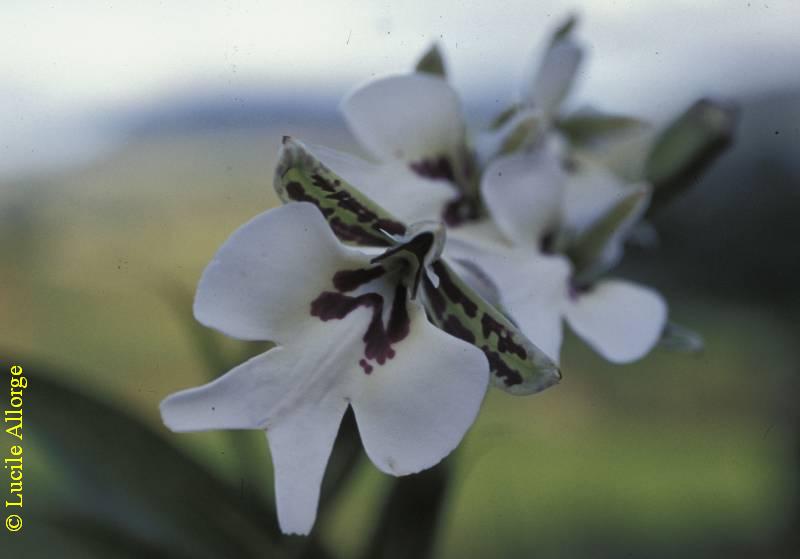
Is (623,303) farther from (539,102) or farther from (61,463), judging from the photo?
(61,463)

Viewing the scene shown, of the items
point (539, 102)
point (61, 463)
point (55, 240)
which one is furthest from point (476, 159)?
point (55, 240)

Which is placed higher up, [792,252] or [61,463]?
[61,463]

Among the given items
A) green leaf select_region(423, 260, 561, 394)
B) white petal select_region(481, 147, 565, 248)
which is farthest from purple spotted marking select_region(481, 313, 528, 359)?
white petal select_region(481, 147, 565, 248)

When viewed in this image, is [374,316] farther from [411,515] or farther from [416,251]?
[411,515]

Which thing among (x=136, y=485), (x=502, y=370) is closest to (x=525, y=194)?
(x=502, y=370)

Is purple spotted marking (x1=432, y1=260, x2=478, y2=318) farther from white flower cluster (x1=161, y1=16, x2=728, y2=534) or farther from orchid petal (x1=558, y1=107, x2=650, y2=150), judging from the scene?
orchid petal (x1=558, y1=107, x2=650, y2=150)

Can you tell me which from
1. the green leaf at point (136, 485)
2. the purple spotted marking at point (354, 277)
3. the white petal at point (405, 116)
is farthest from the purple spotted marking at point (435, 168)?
the green leaf at point (136, 485)
